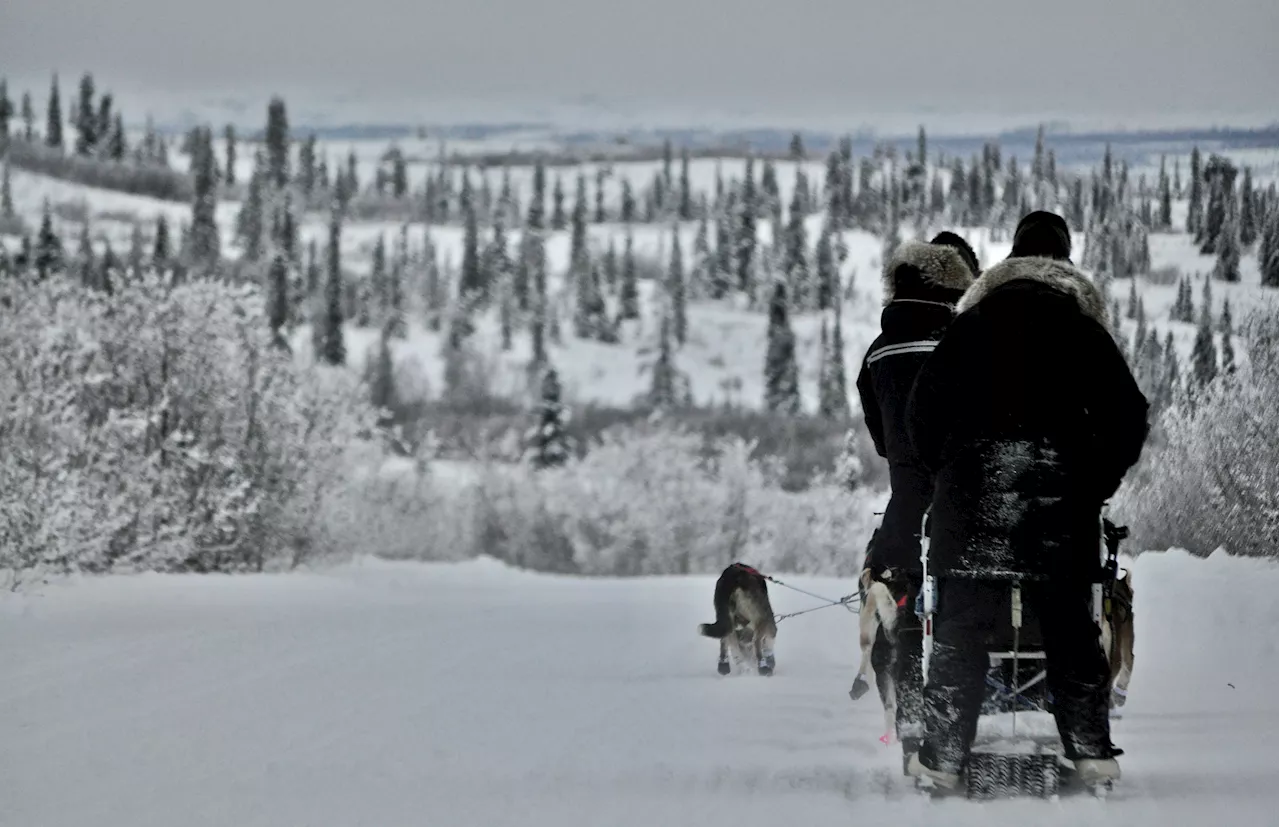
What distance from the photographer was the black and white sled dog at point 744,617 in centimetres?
901

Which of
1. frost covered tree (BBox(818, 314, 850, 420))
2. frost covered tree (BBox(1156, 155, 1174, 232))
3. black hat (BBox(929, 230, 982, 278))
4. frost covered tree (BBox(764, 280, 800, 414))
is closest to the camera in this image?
black hat (BBox(929, 230, 982, 278))

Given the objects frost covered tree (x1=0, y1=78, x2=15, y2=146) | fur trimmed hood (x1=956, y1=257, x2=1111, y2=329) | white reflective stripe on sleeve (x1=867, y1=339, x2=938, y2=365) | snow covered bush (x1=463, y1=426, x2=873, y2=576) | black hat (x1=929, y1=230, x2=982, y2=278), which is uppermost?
frost covered tree (x1=0, y1=78, x2=15, y2=146)

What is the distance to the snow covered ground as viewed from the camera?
4898 mm

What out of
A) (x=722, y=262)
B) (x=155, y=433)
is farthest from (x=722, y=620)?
(x=722, y=262)

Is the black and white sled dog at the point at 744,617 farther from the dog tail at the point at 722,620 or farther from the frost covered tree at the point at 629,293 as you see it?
the frost covered tree at the point at 629,293

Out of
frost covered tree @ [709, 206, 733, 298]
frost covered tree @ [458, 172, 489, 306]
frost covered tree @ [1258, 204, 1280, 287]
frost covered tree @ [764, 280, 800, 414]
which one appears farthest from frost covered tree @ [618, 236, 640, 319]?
frost covered tree @ [1258, 204, 1280, 287]

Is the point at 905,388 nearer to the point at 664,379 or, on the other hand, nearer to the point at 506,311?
the point at 664,379

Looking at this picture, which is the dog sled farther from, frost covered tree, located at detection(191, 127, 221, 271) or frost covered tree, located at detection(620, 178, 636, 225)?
frost covered tree, located at detection(620, 178, 636, 225)

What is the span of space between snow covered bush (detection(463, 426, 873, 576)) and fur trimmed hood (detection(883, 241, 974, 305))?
3922cm

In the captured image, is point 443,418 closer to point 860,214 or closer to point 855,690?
point 860,214

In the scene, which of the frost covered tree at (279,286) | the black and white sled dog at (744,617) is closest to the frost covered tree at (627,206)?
the frost covered tree at (279,286)

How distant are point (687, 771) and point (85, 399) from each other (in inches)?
763

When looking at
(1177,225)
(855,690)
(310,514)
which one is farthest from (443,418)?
(855,690)

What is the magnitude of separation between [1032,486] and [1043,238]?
990 millimetres
